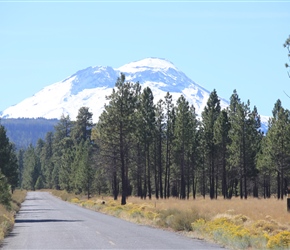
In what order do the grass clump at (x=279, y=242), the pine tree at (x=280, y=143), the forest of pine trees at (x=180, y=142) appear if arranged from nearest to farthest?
the grass clump at (x=279, y=242) < the forest of pine trees at (x=180, y=142) < the pine tree at (x=280, y=143)

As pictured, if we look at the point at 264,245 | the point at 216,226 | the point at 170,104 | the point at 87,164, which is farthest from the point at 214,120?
the point at 264,245

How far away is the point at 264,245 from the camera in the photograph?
19.9 metres

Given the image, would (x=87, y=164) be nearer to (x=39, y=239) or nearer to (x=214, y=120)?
(x=214, y=120)

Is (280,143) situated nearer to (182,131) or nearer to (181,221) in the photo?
(182,131)

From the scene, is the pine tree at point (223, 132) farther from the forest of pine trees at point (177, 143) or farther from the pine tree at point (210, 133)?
the pine tree at point (210, 133)

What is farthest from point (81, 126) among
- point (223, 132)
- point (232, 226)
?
point (232, 226)

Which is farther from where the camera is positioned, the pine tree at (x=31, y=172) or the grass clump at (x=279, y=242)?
the pine tree at (x=31, y=172)

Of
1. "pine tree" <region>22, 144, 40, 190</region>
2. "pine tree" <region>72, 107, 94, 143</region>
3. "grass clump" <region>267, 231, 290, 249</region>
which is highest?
"pine tree" <region>72, 107, 94, 143</region>

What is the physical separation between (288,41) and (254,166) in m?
51.5

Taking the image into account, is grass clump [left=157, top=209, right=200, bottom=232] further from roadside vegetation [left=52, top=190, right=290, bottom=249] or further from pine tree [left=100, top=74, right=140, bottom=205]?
pine tree [left=100, top=74, right=140, bottom=205]

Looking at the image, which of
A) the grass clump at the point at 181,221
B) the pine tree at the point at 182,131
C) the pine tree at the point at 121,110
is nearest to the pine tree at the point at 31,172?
the pine tree at the point at 182,131

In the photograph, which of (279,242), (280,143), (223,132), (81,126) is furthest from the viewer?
(81,126)

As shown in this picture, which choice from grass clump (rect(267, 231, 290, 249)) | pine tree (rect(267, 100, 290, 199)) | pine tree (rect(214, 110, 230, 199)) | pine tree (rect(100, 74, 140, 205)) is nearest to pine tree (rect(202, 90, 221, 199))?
pine tree (rect(214, 110, 230, 199))

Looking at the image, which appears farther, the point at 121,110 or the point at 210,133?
the point at 210,133
